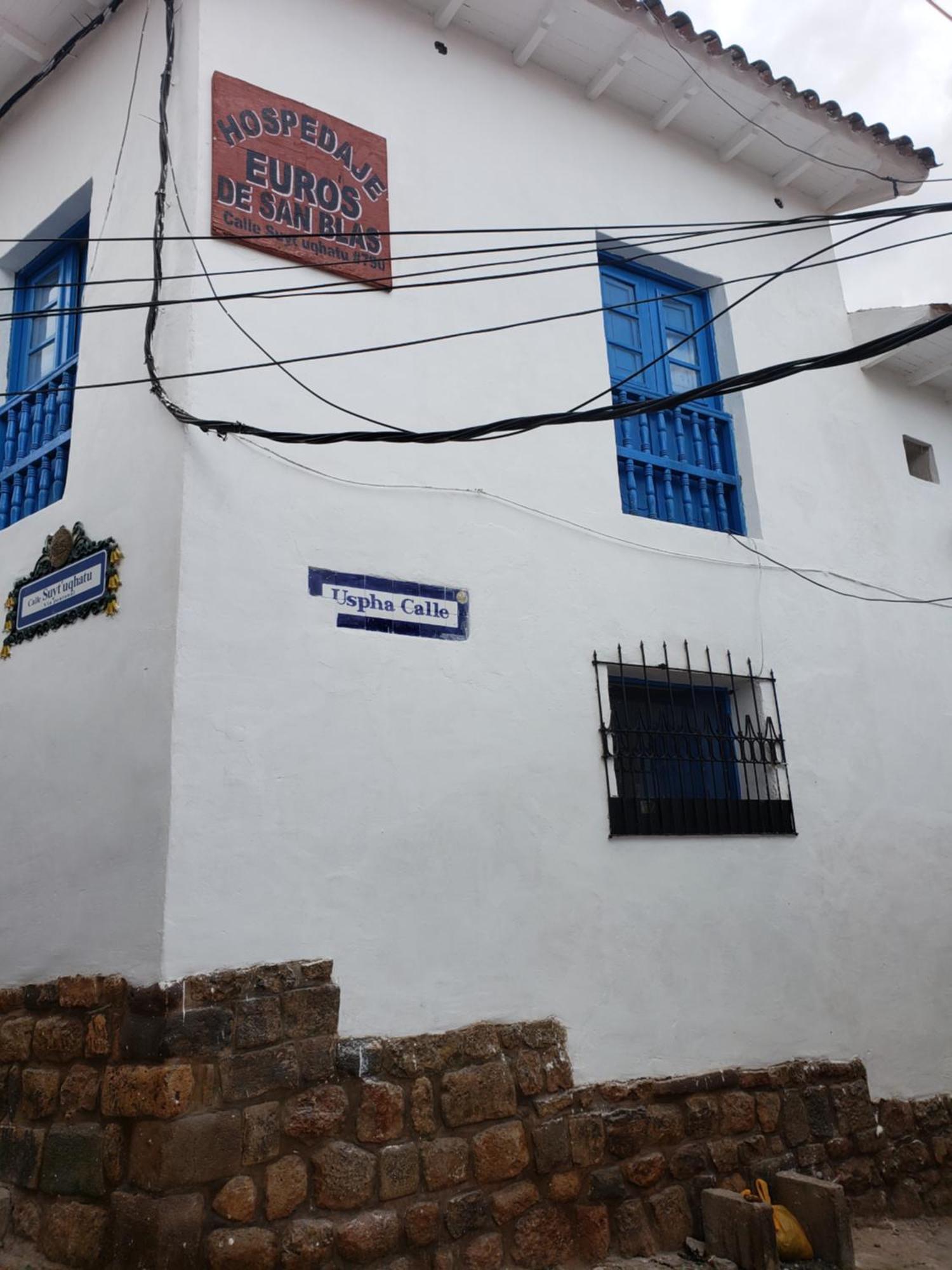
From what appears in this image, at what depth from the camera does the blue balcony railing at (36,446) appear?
222 inches

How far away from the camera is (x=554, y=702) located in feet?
17.6

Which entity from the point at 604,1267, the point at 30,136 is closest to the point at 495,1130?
the point at 604,1267

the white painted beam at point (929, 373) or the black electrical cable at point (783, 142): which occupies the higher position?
the black electrical cable at point (783, 142)

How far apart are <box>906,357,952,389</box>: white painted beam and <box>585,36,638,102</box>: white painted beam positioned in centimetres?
297

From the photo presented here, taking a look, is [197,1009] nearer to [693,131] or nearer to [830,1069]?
[830,1069]

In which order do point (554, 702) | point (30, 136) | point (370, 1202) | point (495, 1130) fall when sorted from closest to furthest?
point (370, 1202) < point (495, 1130) < point (554, 702) < point (30, 136)

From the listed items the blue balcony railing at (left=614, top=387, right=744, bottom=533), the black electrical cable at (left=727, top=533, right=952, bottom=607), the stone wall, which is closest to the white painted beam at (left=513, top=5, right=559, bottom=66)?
the blue balcony railing at (left=614, top=387, right=744, bottom=533)

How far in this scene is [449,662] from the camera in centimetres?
506

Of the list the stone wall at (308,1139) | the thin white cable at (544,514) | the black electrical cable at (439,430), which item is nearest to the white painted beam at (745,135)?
the thin white cable at (544,514)

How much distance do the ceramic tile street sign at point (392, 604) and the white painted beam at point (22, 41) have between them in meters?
3.76

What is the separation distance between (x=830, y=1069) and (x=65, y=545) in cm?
462

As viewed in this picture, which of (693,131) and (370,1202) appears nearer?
(370,1202)

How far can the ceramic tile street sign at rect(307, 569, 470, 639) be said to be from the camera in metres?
4.81

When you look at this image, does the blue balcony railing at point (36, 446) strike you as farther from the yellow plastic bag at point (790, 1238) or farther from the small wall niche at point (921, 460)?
the small wall niche at point (921, 460)
